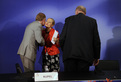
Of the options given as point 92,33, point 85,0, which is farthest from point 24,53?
point 85,0

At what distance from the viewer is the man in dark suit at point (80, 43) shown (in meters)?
2.05

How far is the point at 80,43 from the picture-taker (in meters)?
2.08

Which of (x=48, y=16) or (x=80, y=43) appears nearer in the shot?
(x=80, y=43)

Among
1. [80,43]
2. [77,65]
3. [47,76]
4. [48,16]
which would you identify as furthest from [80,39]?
[48,16]

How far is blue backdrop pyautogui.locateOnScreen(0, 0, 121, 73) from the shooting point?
3.71 m

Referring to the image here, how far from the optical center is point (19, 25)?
3717mm

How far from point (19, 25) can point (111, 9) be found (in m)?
2.03

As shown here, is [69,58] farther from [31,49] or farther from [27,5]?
[27,5]

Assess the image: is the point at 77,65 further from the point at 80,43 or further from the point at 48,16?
the point at 48,16

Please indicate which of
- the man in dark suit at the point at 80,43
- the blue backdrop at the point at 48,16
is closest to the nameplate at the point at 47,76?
the man in dark suit at the point at 80,43

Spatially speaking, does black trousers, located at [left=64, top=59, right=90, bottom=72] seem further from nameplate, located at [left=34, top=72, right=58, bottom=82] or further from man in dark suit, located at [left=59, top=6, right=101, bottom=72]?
nameplate, located at [left=34, top=72, right=58, bottom=82]

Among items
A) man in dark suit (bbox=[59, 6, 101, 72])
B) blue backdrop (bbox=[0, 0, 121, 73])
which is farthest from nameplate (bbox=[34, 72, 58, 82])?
blue backdrop (bbox=[0, 0, 121, 73])

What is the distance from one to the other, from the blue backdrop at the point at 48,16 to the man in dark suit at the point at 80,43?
5.07 feet

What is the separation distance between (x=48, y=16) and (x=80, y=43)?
1.81 metres
